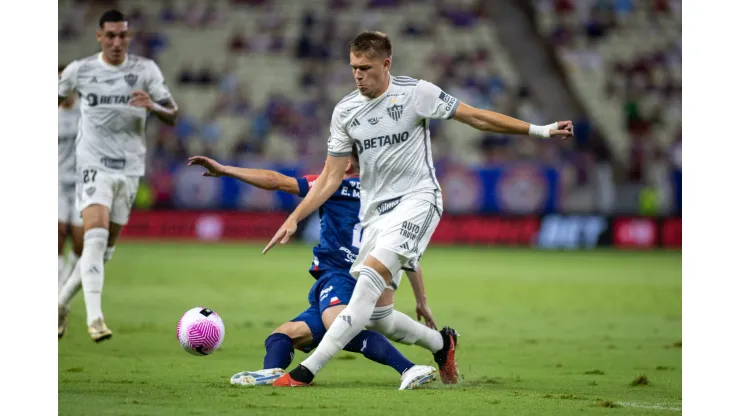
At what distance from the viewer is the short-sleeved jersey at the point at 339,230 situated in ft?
24.0

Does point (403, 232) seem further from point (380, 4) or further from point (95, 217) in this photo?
point (380, 4)

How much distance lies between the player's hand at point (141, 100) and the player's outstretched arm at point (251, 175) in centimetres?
175

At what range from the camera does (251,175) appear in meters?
7.36

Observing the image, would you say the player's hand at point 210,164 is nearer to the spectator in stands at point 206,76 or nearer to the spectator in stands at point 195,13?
the spectator in stands at point 206,76

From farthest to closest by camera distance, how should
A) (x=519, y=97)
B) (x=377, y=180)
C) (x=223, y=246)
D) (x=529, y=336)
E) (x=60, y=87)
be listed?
1. (x=519, y=97)
2. (x=223, y=246)
3. (x=529, y=336)
4. (x=60, y=87)
5. (x=377, y=180)

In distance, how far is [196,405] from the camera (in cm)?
599

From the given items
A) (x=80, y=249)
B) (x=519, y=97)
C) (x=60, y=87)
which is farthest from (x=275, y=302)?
(x=519, y=97)

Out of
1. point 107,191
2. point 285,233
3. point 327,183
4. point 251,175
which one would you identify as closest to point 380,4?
point 107,191

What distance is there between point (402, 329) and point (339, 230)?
805 millimetres

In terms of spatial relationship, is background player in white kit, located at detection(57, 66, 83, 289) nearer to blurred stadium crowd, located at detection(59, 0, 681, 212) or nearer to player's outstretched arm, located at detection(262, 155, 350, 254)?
player's outstretched arm, located at detection(262, 155, 350, 254)

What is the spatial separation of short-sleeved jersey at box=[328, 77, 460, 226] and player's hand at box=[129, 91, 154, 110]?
7.95 feet

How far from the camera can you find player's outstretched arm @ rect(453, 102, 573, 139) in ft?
21.3

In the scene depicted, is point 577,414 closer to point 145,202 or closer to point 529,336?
point 529,336

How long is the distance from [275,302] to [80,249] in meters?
3.14
